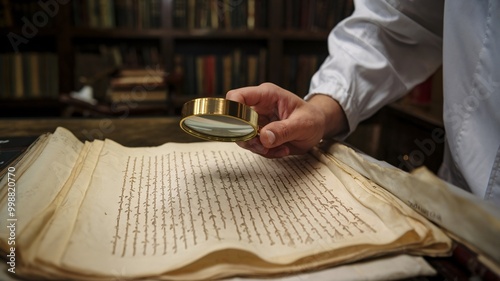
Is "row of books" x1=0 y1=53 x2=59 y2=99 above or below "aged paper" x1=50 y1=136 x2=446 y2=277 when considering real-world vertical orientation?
below

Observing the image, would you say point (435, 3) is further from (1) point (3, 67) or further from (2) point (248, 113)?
(1) point (3, 67)

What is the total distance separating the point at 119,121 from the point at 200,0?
1.54m

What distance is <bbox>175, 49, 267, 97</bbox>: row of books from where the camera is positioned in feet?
8.09

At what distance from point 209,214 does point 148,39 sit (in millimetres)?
2234

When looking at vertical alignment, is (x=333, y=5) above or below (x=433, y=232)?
above

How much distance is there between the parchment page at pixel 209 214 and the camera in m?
0.38

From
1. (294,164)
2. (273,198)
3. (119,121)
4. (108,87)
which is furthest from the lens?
(108,87)

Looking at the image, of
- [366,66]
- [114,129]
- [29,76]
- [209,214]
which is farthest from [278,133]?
[29,76]

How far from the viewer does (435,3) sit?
0.81 meters

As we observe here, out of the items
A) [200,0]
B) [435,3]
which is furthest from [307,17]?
[435,3]

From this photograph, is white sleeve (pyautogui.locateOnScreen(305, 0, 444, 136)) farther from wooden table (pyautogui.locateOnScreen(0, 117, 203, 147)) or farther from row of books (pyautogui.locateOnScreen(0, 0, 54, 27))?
row of books (pyautogui.locateOnScreen(0, 0, 54, 27))

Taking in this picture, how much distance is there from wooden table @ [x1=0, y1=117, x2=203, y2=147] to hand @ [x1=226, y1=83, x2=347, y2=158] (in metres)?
0.19

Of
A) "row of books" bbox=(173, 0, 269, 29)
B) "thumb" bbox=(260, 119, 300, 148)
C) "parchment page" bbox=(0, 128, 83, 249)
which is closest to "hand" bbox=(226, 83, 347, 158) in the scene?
"thumb" bbox=(260, 119, 300, 148)

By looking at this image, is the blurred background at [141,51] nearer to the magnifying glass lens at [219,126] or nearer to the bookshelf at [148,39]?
the bookshelf at [148,39]
